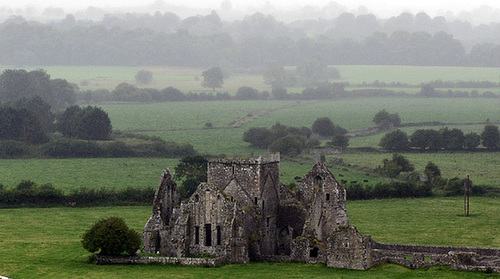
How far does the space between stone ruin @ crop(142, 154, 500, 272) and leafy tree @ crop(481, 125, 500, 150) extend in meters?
68.6

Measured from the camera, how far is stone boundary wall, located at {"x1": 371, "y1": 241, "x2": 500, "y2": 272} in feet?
176

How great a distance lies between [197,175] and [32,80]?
4280 inches

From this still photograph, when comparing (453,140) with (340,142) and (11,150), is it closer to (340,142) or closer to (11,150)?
(340,142)

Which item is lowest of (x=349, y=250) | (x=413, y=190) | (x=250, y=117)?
(x=349, y=250)

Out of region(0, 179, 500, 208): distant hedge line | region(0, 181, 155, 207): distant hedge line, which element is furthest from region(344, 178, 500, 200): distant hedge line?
region(0, 181, 155, 207): distant hedge line

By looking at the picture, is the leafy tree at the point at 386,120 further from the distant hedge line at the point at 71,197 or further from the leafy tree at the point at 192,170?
the distant hedge line at the point at 71,197

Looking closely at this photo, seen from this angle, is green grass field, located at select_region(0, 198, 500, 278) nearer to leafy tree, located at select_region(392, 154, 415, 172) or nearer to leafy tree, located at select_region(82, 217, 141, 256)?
leafy tree, located at select_region(82, 217, 141, 256)

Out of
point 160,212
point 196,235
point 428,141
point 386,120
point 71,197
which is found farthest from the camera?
point 386,120

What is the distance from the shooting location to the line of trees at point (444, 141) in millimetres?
124875

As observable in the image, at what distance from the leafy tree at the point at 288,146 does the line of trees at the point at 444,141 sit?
45.7 feet

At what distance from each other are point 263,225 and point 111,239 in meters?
11.2

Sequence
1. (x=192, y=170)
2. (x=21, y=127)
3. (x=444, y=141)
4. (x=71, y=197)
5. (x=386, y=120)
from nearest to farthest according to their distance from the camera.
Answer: (x=71, y=197)
(x=192, y=170)
(x=444, y=141)
(x=21, y=127)
(x=386, y=120)

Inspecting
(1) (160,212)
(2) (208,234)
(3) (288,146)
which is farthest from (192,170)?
(2) (208,234)

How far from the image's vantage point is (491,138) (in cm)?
12575
